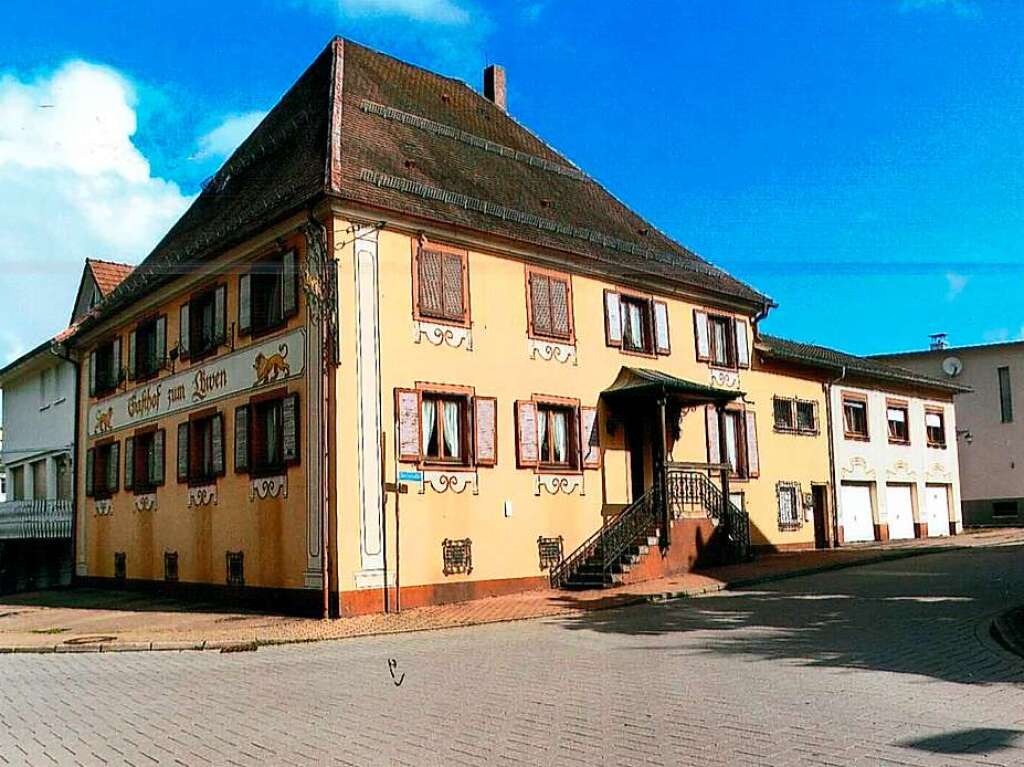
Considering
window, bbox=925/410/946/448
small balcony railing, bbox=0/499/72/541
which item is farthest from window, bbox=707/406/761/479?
small balcony railing, bbox=0/499/72/541

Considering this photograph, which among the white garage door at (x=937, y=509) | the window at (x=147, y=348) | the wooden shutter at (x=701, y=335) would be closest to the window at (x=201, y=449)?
the window at (x=147, y=348)

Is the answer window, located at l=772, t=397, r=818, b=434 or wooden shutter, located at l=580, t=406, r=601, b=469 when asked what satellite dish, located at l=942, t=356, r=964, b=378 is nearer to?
window, located at l=772, t=397, r=818, b=434

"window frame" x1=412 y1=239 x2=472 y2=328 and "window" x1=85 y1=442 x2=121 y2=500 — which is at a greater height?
"window frame" x1=412 y1=239 x2=472 y2=328

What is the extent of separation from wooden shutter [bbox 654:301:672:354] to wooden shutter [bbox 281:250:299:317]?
9290 millimetres

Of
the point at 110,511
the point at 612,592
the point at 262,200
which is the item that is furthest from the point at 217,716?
the point at 110,511

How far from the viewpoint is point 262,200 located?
69.7ft

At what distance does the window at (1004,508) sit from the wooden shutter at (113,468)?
1485 inches

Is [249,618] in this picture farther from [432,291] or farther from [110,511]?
[110,511]

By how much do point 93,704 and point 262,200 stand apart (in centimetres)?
1279

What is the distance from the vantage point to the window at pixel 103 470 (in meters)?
27.2

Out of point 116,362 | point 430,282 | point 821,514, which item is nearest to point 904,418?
point 821,514

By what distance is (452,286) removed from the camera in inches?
807

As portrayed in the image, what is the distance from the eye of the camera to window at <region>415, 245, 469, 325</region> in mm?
19969

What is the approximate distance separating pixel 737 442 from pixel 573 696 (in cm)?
1863
